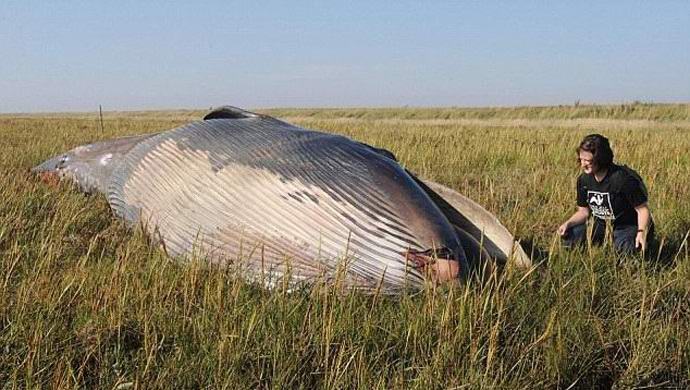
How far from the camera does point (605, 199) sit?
14.3ft

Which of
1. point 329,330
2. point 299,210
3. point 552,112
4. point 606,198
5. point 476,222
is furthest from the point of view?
point 552,112

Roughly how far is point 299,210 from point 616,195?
86.8 inches

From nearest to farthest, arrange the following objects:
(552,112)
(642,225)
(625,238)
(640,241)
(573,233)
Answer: (640,241)
(642,225)
(625,238)
(573,233)
(552,112)

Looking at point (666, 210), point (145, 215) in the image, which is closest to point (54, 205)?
point (145, 215)

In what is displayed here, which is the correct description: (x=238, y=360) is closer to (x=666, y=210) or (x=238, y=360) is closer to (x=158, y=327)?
(x=158, y=327)

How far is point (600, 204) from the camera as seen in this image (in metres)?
4.38

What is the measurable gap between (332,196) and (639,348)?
4.48ft

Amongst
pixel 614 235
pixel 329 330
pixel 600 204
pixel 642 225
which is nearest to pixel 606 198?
pixel 600 204

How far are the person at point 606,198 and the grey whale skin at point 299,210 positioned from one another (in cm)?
125

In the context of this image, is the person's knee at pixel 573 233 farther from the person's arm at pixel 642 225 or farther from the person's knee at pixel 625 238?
the person's arm at pixel 642 225

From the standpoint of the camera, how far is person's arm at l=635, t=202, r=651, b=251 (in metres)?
3.89

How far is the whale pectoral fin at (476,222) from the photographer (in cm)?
332

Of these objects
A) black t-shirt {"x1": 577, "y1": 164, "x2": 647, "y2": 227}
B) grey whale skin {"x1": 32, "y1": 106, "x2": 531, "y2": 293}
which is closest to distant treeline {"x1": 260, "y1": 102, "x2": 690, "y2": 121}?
black t-shirt {"x1": 577, "y1": 164, "x2": 647, "y2": 227}

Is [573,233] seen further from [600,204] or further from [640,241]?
[640,241]
